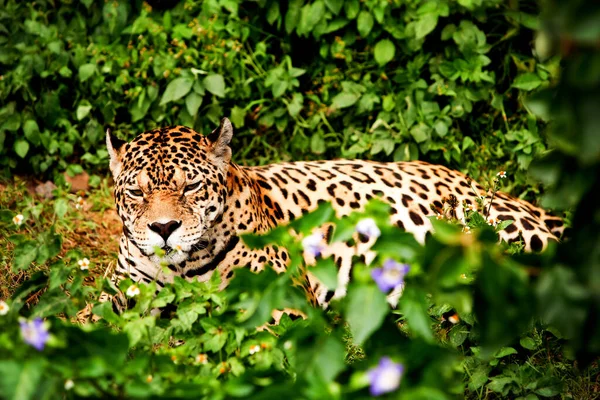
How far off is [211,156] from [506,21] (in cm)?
333

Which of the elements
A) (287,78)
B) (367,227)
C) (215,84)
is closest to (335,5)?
(287,78)

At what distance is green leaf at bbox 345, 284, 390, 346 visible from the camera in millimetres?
3008

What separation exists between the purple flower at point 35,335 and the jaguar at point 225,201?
2.19 metres

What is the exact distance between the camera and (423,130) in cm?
751

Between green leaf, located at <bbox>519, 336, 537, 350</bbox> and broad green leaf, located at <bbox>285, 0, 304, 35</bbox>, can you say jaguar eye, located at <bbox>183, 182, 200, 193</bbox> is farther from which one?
broad green leaf, located at <bbox>285, 0, 304, 35</bbox>

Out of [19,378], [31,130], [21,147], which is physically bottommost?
[21,147]

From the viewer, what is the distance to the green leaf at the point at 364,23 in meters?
7.51

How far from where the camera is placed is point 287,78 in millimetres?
A: 7691

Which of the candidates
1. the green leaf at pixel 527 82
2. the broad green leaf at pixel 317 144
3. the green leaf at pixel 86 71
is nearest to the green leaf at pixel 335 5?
the broad green leaf at pixel 317 144

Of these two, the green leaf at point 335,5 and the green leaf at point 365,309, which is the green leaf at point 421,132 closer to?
the green leaf at point 335,5

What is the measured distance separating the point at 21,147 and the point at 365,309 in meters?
5.45

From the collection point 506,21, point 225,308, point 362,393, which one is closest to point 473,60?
point 506,21

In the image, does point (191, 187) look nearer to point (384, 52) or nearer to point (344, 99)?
point (344, 99)

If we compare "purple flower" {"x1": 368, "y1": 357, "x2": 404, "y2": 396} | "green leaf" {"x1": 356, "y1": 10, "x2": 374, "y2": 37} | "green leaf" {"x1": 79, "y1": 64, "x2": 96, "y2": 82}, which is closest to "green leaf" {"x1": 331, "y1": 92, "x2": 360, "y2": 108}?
"green leaf" {"x1": 356, "y1": 10, "x2": 374, "y2": 37}
